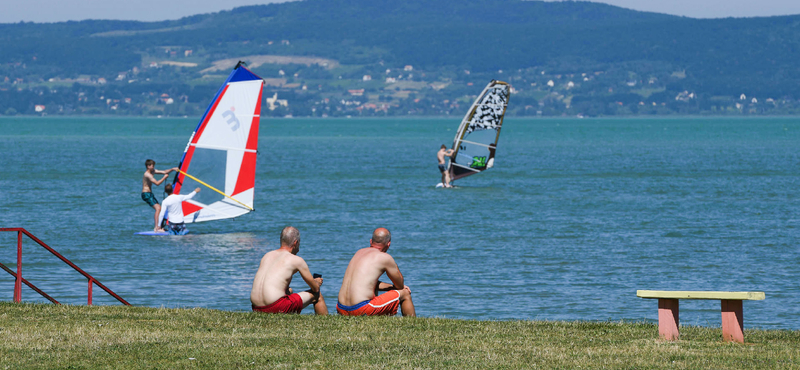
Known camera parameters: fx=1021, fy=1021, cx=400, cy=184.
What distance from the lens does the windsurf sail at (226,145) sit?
28.7 m

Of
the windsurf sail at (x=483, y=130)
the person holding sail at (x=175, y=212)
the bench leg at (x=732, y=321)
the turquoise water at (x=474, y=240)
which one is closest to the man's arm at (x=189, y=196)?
Result: the person holding sail at (x=175, y=212)

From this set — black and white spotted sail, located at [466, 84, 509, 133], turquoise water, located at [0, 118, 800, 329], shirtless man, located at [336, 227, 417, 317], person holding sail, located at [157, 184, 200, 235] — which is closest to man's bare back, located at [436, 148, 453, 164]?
turquoise water, located at [0, 118, 800, 329]

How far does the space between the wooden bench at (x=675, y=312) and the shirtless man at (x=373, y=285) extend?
10.2 feet

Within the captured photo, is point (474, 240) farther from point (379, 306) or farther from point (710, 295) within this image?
point (710, 295)

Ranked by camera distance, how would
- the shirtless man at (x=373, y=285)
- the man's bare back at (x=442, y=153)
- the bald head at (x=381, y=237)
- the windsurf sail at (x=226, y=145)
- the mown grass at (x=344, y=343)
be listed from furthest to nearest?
the man's bare back at (x=442, y=153)
the windsurf sail at (x=226, y=145)
the bald head at (x=381, y=237)
the shirtless man at (x=373, y=285)
the mown grass at (x=344, y=343)

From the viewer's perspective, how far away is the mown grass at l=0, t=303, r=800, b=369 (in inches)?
379

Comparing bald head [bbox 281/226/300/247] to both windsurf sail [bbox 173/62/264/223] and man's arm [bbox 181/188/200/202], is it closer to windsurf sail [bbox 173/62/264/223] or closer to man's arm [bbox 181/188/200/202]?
man's arm [bbox 181/188/200/202]

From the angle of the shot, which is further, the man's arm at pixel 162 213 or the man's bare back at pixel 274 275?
the man's arm at pixel 162 213

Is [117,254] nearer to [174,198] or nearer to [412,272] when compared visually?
[174,198]

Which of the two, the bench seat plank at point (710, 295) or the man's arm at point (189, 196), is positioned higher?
the bench seat plank at point (710, 295)

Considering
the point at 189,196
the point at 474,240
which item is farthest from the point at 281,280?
the point at 474,240

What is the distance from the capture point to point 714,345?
1072 cm

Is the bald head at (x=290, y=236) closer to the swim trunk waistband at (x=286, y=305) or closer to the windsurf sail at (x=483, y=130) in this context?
the swim trunk waistband at (x=286, y=305)

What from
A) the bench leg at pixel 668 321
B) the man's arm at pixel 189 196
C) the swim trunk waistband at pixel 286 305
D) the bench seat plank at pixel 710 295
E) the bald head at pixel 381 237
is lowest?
the man's arm at pixel 189 196
